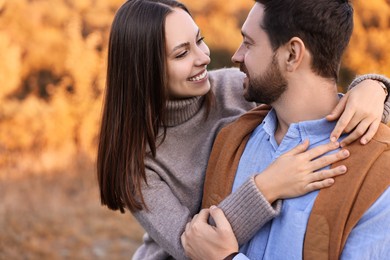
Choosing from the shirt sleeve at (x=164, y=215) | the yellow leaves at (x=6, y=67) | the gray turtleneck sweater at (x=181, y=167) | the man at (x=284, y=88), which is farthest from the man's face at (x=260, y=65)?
the yellow leaves at (x=6, y=67)

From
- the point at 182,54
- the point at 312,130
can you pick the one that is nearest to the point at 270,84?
the point at 312,130

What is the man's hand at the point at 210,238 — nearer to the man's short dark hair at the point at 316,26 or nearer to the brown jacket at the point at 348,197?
the brown jacket at the point at 348,197

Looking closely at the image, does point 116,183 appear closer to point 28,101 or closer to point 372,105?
point 372,105

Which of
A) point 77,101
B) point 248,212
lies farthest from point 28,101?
point 248,212

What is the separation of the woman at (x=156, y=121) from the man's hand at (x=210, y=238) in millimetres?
161

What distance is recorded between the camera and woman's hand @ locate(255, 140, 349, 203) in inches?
73.8

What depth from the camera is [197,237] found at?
2029 mm

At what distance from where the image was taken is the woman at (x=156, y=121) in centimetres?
229

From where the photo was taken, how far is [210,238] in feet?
6.50

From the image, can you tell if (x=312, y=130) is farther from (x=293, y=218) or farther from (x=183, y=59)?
(x=183, y=59)

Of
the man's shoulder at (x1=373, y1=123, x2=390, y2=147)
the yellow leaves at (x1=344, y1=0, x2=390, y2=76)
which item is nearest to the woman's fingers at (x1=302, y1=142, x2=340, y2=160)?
the man's shoulder at (x1=373, y1=123, x2=390, y2=147)

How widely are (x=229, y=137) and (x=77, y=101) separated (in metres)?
4.60

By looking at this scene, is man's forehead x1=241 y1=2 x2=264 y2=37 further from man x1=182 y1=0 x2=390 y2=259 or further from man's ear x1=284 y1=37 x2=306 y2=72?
man's ear x1=284 y1=37 x2=306 y2=72

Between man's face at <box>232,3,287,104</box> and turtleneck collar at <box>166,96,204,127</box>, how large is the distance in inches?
12.4
